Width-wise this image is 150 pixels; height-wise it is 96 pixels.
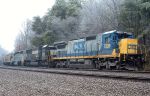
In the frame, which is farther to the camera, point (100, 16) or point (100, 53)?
point (100, 16)

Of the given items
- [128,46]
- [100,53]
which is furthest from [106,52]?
[128,46]

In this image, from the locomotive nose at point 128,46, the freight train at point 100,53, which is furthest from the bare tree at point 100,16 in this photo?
the locomotive nose at point 128,46

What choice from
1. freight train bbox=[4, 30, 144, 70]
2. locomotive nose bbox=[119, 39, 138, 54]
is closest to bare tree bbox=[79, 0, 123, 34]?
freight train bbox=[4, 30, 144, 70]

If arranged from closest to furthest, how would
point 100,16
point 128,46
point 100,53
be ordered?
1. point 128,46
2. point 100,53
3. point 100,16

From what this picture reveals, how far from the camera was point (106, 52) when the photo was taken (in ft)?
68.9

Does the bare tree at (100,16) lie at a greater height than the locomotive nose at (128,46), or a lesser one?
greater

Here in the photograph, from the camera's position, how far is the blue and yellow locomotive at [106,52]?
63.8ft

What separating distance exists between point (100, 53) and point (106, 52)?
945 mm

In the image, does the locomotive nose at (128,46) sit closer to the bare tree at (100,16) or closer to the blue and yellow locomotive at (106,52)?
the blue and yellow locomotive at (106,52)

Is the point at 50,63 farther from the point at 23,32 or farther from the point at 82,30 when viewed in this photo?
the point at 23,32

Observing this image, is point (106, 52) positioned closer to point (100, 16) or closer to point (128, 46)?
point (128, 46)

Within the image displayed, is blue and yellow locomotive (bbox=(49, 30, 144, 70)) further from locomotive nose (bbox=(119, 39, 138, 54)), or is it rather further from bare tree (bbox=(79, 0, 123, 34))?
bare tree (bbox=(79, 0, 123, 34))

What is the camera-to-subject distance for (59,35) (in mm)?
47594

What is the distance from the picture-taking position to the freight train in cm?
1950
